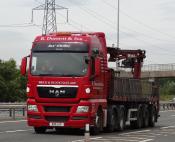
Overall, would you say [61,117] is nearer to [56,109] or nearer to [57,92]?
[56,109]

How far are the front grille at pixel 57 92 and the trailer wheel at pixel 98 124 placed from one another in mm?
1460

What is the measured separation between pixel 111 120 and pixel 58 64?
12.5ft

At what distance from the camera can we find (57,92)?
21641mm

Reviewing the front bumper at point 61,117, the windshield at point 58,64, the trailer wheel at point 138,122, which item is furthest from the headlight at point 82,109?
the trailer wheel at point 138,122

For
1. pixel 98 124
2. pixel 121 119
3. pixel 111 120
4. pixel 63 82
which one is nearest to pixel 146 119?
pixel 121 119

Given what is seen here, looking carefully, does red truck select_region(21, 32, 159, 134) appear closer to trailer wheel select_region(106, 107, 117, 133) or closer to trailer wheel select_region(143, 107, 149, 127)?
trailer wheel select_region(106, 107, 117, 133)

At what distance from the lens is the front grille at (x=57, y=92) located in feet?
70.5

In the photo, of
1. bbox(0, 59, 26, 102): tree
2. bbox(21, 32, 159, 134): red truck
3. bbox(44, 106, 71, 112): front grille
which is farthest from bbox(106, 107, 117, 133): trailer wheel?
bbox(0, 59, 26, 102): tree

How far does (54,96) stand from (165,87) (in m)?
152

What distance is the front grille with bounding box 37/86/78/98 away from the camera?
21.5 metres

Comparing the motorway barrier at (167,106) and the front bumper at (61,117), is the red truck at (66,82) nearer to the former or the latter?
the front bumper at (61,117)

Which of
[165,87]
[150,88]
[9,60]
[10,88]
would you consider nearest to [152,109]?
[150,88]

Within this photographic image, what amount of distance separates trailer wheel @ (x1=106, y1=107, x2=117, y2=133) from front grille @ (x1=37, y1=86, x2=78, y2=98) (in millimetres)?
3020

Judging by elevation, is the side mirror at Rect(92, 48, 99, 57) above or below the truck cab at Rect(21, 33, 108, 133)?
above
